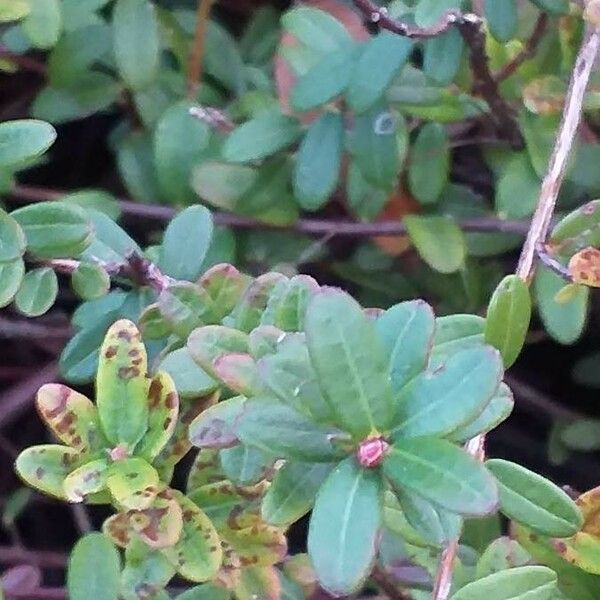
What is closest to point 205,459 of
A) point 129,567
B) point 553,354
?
point 129,567

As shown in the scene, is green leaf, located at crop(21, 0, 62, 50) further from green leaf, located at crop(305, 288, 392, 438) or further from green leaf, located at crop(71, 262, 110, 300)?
green leaf, located at crop(305, 288, 392, 438)

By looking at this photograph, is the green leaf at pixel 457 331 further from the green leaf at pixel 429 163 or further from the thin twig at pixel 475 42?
the green leaf at pixel 429 163

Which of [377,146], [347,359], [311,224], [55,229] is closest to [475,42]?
[377,146]

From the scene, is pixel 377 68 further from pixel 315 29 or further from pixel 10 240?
pixel 10 240

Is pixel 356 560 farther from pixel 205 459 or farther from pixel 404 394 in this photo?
pixel 205 459

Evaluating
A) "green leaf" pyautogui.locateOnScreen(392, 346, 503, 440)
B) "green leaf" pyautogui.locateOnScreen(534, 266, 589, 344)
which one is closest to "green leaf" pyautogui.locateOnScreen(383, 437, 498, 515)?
"green leaf" pyautogui.locateOnScreen(392, 346, 503, 440)

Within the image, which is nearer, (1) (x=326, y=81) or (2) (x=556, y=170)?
(2) (x=556, y=170)

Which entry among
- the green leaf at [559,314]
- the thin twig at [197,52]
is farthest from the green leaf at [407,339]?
the thin twig at [197,52]
